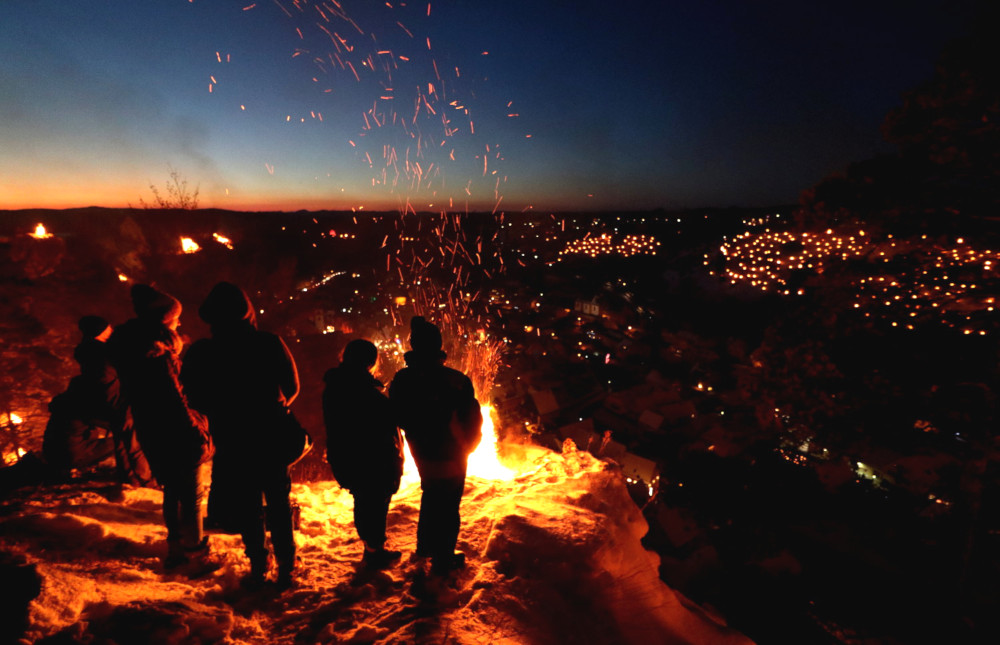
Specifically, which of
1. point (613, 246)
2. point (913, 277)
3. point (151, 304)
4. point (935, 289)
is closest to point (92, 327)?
point (151, 304)

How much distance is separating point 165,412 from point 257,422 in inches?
31.2

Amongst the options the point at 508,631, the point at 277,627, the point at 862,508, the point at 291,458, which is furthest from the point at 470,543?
the point at 862,508

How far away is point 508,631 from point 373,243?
61.0 meters

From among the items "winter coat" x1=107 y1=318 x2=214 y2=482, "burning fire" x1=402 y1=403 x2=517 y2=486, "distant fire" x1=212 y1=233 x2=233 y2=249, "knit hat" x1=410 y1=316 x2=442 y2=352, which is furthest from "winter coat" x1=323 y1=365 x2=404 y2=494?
"distant fire" x1=212 y1=233 x2=233 y2=249

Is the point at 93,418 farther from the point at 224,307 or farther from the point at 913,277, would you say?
the point at 913,277

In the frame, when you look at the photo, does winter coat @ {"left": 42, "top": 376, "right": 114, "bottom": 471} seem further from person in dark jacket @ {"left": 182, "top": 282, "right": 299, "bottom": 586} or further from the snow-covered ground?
person in dark jacket @ {"left": 182, "top": 282, "right": 299, "bottom": 586}

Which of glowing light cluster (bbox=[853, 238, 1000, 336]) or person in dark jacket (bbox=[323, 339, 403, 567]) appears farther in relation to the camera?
glowing light cluster (bbox=[853, 238, 1000, 336])

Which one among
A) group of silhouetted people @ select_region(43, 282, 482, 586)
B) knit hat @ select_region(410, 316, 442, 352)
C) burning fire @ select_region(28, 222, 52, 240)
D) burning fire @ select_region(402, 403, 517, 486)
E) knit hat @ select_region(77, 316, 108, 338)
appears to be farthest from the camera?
burning fire @ select_region(28, 222, 52, 240)

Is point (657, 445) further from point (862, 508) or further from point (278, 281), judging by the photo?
point (278, 281)

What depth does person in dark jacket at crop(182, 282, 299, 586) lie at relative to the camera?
2242mm

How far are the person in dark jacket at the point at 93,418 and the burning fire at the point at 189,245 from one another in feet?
43.4

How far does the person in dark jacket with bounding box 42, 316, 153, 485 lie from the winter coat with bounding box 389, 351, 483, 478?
2.39 meters

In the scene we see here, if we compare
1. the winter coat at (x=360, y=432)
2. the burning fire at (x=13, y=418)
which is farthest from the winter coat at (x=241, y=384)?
the burning fire at (x=13, y=418)

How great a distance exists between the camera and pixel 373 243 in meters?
58.5
